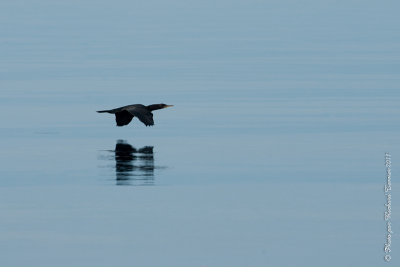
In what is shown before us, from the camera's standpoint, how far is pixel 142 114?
2195cm

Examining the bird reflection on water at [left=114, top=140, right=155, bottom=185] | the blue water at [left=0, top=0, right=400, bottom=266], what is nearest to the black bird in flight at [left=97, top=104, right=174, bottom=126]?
the blue water at [left=0, top=0, right=400, bottom=266]

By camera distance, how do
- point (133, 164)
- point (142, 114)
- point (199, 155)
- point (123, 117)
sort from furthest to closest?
point (123, 117) → point (142, 114) → point (199, 155) → point (133, 164)

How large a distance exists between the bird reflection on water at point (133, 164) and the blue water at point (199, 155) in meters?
0.03

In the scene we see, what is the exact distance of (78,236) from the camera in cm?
1488

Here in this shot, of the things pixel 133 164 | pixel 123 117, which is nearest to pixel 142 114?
pixel 123 117

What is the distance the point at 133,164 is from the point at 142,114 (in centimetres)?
275

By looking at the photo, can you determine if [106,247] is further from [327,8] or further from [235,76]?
[327,8]

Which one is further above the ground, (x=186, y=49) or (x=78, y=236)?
(x=186, y=49)

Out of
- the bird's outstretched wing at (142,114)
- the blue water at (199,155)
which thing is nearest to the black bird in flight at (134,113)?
the bird's outstretched wing at (142,114)

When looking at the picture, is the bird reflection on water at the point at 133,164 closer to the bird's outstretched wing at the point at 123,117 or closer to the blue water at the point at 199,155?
the blue water at the point at 199,155

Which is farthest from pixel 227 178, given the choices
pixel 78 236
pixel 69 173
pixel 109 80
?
pixel 109 80

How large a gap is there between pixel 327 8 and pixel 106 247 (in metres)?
68.1

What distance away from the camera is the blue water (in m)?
14.6

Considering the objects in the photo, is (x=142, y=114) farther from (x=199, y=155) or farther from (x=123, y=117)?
(x=199, y=155)
